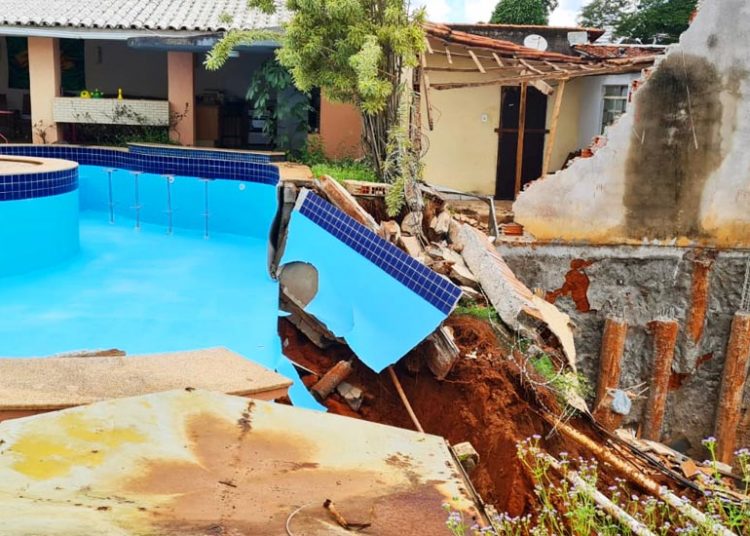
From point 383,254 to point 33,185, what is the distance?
5445 mm

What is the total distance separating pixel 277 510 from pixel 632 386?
9.57 metres

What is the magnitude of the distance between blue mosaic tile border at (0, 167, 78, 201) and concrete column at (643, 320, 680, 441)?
854 centimetres

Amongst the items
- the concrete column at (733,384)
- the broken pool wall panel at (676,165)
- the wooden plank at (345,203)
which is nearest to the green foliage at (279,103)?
the broken pool wall panel at (676,165)

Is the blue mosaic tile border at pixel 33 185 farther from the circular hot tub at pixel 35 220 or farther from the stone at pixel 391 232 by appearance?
the stone at pixel 391 232

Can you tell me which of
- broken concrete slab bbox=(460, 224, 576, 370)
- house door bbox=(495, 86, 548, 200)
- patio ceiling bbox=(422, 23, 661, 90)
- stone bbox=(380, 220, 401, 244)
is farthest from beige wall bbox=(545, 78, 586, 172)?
stone bbox=(380, 220, 401, 244)

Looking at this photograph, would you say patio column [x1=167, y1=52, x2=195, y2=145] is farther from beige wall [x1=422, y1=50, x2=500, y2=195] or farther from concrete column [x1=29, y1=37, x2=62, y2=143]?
beige wall [x1=422, y1=50, x2=500, y2=195]

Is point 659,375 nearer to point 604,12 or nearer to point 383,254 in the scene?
point 383,254

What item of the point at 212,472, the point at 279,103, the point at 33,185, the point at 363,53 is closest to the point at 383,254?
the point at 363,53

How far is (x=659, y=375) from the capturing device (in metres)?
11.0

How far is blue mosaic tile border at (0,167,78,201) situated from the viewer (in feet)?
32.2

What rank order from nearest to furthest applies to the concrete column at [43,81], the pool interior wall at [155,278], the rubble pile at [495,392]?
the rubble pile at [495,392], the pool interior wall at [155,278], the concrete column at [43,81]

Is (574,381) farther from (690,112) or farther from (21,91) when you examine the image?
(21,91)

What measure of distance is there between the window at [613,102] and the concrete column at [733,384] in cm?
559

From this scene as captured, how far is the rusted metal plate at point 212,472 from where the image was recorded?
2.57 metres
